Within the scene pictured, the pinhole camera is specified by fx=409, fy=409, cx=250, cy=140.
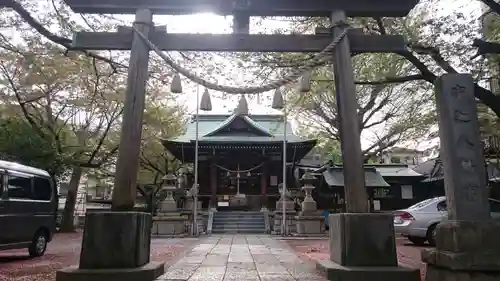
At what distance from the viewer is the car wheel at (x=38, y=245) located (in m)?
9.97

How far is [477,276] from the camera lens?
174 inches

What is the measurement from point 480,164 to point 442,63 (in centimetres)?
607

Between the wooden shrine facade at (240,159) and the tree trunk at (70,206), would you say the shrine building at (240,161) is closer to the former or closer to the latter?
the wooden shrine facade at (240,159)

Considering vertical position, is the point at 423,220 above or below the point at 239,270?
above

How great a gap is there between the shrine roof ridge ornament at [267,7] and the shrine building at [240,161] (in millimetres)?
16113

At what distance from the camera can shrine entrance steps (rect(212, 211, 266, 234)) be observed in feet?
67.3

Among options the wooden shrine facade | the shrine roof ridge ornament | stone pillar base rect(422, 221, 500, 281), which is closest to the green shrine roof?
the wooden shrine facade

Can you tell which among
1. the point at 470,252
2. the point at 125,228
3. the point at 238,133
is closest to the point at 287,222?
the point at 238,133

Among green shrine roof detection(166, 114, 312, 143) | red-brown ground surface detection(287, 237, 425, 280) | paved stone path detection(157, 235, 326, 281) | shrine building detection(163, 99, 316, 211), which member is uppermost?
green shrine roof detection(166, 114, 312, 143)

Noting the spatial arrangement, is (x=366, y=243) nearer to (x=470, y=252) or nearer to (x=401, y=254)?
(x=470, y=252)

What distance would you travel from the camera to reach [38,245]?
33.4ft

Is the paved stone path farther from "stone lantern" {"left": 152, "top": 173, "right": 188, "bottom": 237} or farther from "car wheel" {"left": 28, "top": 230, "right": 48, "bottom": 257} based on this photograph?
"stone lantern" {"left": 152, "top": 173, "right": 188, "bottom": 237}

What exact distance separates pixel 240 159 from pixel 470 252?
66.7 ft

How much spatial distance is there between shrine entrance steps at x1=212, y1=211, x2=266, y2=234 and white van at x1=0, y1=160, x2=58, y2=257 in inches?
425
